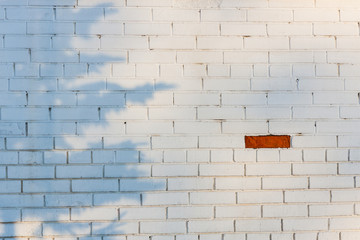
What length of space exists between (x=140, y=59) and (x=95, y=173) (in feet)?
3.36

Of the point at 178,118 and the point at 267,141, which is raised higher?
the point at 178,118

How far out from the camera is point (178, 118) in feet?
11.0

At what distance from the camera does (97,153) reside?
10.9ft

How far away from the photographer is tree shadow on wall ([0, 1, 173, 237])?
3309 mm

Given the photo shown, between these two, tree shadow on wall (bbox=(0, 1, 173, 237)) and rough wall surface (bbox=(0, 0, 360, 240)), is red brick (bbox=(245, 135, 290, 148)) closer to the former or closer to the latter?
rough wall surface (bbox=(0, 0, 360, 240))

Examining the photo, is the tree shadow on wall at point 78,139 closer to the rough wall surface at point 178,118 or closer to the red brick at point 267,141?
the rough wall surface at point 178,118

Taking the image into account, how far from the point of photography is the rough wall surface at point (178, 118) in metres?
3.31

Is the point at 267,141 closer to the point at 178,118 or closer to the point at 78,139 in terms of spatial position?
the point at 178,118

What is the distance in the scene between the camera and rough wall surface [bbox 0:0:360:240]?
10.9 feet

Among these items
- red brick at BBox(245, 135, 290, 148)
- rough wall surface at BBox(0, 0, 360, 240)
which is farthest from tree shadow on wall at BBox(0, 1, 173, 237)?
red brick at BBox(245, 135, 290, 148)

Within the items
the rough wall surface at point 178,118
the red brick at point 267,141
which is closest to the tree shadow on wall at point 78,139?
the rough wall surface at point 178,118

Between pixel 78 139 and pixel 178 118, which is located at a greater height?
pixel 178 118

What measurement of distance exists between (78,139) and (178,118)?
850 mm

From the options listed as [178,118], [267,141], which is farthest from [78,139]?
[267,141]
